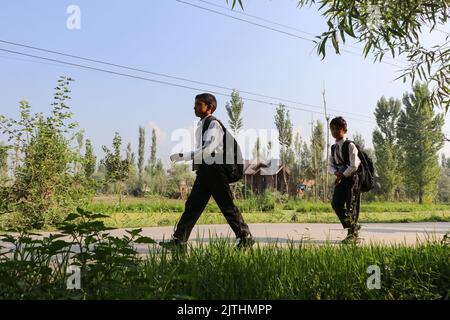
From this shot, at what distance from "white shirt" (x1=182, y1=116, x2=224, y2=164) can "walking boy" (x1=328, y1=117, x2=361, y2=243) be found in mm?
2011

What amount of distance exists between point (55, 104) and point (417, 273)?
28.9 ft

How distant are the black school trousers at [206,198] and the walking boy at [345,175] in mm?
1841

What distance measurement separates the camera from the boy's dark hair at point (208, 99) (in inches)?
229

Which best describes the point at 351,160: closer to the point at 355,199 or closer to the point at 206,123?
the point at 355,199

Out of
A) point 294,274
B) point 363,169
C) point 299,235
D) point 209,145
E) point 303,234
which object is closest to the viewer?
point 294,274

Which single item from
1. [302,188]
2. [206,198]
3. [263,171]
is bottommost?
[206,198]

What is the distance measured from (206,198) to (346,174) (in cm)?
219

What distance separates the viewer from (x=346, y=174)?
22.6 ft

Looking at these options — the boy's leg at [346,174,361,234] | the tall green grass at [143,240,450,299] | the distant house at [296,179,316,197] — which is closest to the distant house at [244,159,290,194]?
the distant house at [296,179,316,197]

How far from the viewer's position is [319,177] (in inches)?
1490

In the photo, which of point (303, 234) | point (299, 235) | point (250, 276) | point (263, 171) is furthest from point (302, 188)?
point (250, 276)

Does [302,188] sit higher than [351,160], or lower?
higher

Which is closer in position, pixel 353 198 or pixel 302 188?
pixel 353 198

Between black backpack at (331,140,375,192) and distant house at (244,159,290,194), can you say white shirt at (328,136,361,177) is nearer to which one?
black backpack at (331,140,375,192)
